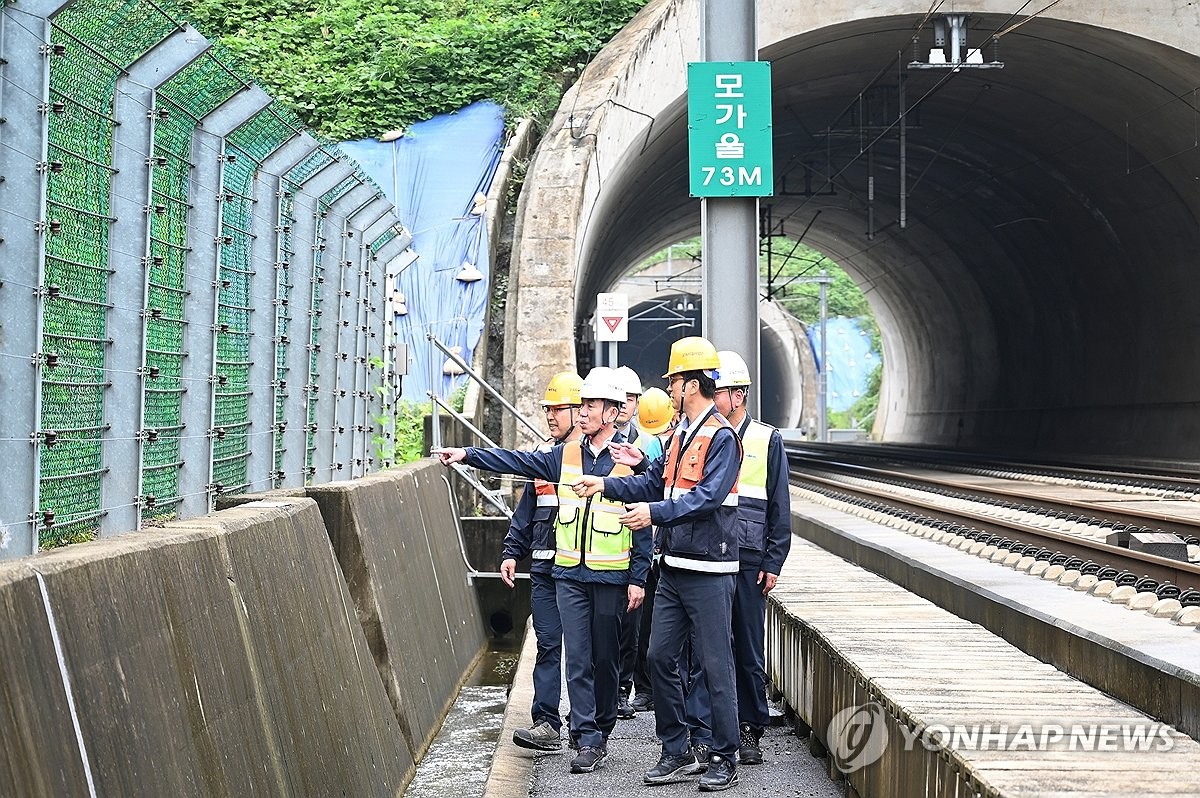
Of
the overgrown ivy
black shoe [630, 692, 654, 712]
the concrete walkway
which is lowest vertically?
black shoe [630, 692, 654, 712]

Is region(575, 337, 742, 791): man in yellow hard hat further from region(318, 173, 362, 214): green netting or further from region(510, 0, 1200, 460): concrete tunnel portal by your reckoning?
region(510, 0, 1200, 460): concrete tunnel portal

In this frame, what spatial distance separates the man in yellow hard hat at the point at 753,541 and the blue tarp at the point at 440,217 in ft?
42.0

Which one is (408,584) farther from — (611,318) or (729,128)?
(611,318)

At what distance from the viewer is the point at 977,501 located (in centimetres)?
1888

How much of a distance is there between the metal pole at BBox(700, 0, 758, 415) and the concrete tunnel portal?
8.22 metres

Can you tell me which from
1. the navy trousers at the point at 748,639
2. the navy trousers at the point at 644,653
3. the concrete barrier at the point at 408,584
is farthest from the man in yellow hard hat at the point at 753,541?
the concrete barrier at the point at 408,584

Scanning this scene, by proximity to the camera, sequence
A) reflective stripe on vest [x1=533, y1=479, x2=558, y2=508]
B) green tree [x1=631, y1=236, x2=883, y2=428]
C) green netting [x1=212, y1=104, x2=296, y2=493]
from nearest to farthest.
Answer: reflective stripe on vest [x1=533, y1=479, x2=558, y2=508]
green netting [x1=212, y1=104, x2=296, y2=493]
green tree [x1=631, y1=236, x2=883, y2=428]

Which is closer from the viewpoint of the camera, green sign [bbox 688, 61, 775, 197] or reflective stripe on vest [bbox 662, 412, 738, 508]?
reflective stripe on vest [bbox 662, 412, 738, 508]

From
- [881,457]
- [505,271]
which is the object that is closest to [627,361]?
[881,457]

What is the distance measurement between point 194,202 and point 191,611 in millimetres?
3212

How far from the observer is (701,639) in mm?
6961

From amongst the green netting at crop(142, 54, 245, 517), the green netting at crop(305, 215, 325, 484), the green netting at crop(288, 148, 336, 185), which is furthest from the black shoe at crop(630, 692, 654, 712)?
the green netting at crop(288, 148, 336, 185)

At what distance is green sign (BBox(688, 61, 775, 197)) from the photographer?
11.3 meters

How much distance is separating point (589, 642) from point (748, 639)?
0.84 meters
